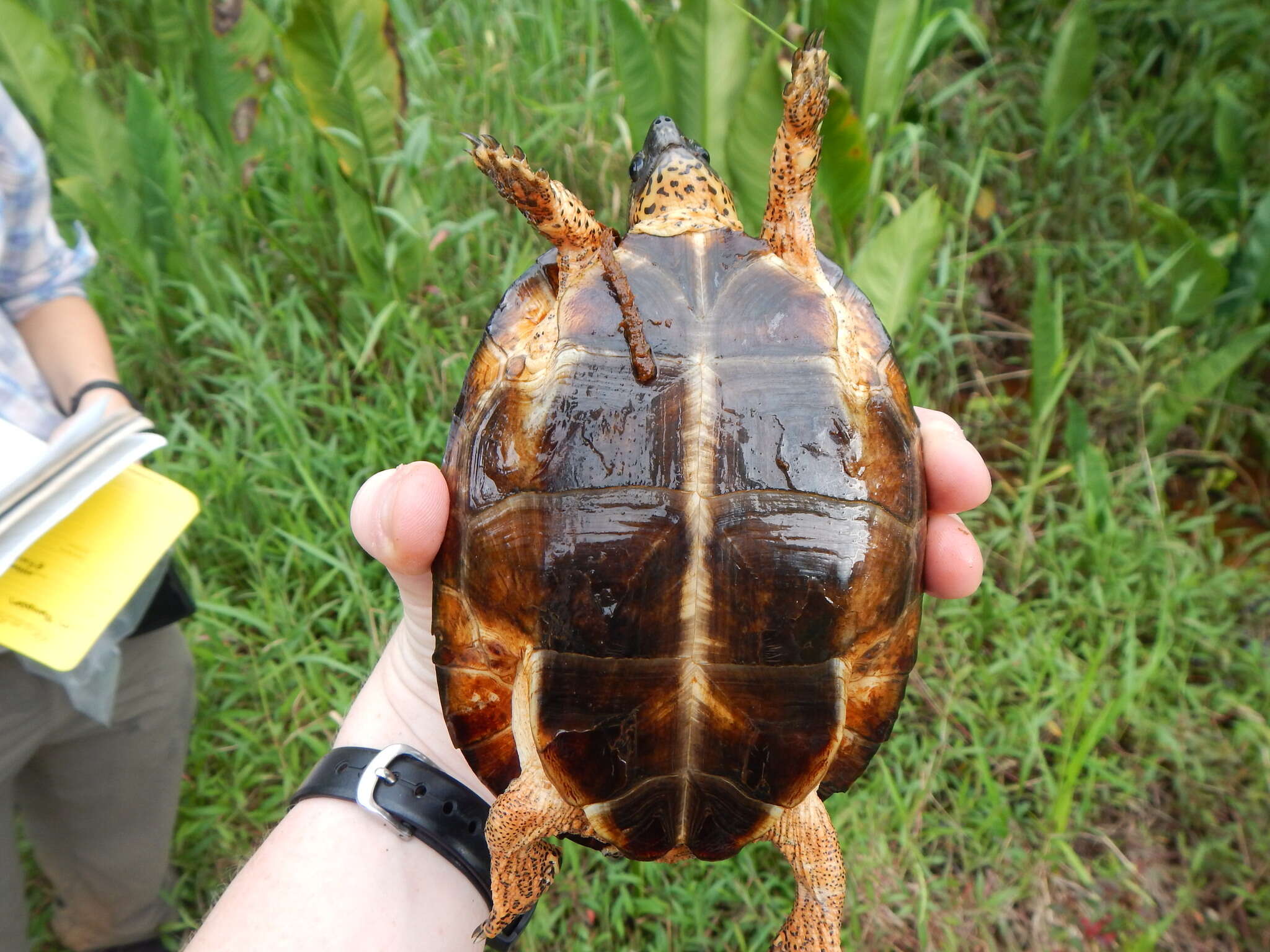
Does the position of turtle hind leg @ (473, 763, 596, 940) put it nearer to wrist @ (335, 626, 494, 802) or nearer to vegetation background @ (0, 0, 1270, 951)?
wrist @ (335, 626, 494, 802)

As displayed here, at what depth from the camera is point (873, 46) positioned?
2.29m

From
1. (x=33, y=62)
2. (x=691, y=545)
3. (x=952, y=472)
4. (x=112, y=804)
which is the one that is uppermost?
(x=33, y=62)

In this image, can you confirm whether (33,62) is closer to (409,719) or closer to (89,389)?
(89,389)

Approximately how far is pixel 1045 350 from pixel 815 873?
5.57ft

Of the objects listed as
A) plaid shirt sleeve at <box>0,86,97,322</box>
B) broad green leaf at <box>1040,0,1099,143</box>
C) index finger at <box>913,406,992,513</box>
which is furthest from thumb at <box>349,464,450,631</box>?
broad green leaf at <box>1040,0,1099,143</box>

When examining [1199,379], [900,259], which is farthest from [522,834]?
[1199,379]

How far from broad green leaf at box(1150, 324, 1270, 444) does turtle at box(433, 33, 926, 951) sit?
5.40ft

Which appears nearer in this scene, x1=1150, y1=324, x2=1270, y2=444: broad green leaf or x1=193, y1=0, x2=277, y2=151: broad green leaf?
x1=1150, y1=324, x2=1270, y2=444: broad green leaf

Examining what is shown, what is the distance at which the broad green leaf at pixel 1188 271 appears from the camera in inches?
97.0

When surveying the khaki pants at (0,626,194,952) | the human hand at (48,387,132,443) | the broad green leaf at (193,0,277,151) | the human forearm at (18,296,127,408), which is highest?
the broad green leaf at (193,0,277,151)

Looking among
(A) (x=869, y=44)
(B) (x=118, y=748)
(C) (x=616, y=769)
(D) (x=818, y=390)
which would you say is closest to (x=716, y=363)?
(D) (x=818, y=390)

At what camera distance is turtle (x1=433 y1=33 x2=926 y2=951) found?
4.02ft

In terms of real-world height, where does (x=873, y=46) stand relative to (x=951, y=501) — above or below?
above

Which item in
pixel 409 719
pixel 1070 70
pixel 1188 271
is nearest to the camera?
pixel 409 719
